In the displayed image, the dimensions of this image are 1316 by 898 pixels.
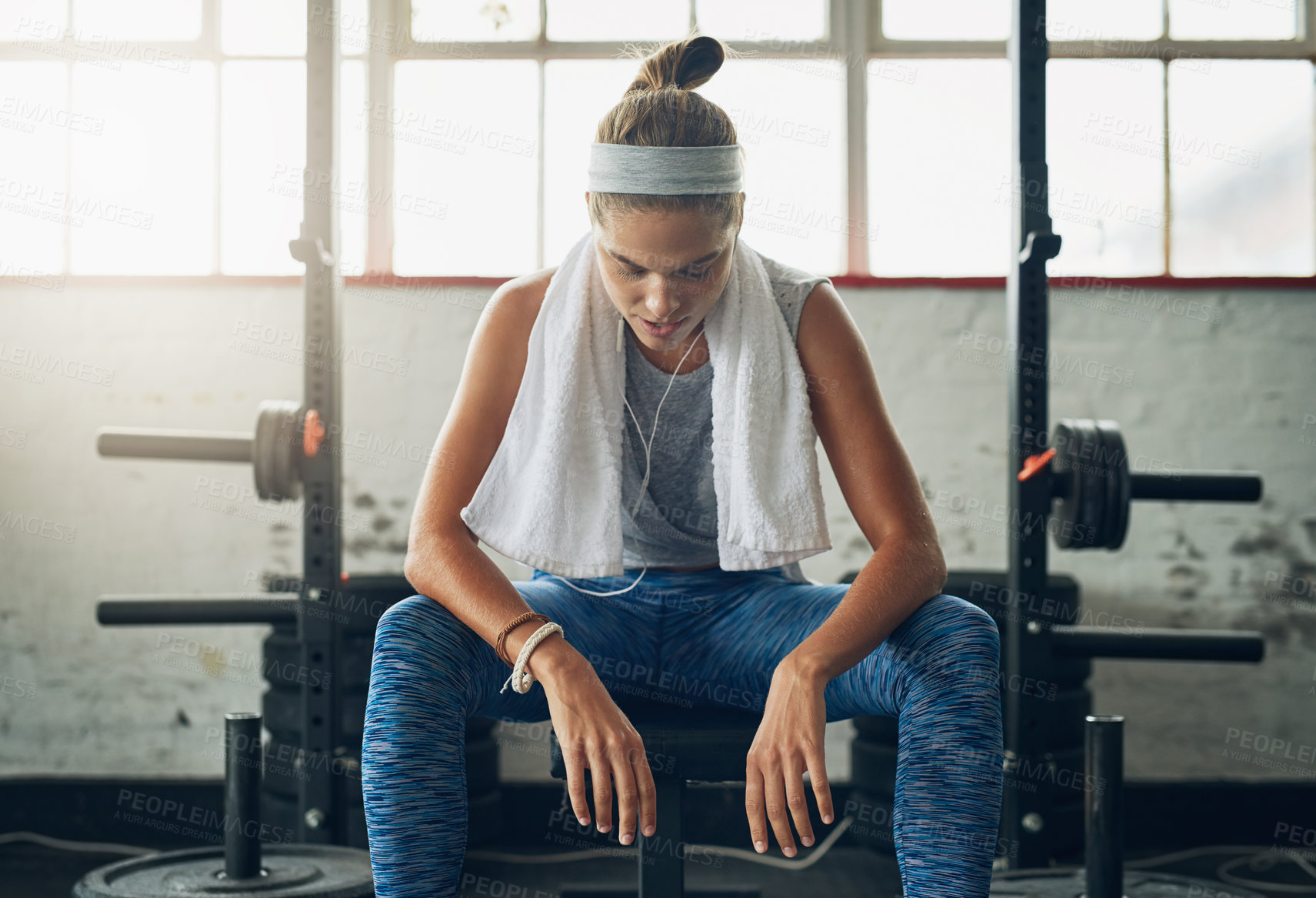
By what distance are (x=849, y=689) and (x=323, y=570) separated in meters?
1.09

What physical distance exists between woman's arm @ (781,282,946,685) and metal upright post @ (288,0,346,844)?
0.97 m

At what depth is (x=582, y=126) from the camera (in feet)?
8.79

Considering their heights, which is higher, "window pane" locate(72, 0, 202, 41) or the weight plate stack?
"window pane" locate(72, 0, 202, 41)

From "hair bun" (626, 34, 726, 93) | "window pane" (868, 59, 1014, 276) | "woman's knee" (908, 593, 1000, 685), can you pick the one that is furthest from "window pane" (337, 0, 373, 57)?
"woman's knee" (908, 593, 1000, 685)

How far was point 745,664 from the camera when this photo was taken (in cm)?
121

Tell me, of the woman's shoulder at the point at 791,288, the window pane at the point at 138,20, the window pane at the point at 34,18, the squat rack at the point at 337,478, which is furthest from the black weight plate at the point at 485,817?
the window pane at the point at 34,18

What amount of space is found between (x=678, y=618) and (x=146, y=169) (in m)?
2.16

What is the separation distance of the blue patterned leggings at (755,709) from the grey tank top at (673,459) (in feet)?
0.60

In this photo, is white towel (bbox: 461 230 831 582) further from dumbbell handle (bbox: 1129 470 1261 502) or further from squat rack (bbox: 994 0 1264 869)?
dumbbell handle (bbox: 1129 470 1261 502)

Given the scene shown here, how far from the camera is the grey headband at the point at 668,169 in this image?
1160 millimetres

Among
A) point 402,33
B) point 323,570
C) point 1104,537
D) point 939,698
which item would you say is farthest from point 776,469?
point 402,33

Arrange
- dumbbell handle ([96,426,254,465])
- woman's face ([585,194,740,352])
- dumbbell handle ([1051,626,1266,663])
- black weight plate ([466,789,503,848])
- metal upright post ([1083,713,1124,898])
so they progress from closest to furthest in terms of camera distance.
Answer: woman's face ([585,194,740,352]) < metal upright post ([1083,713,1124,898]) < dumbbell handle ([1051,626,1266,663]) < dumbbell handle ([96,426,254,465]) < black weight plate ([466,789,503,848])

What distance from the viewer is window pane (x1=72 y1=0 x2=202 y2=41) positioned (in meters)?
2.66

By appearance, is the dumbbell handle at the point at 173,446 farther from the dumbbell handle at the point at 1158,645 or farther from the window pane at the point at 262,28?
the dumbbell handle at the point at 1158,645
